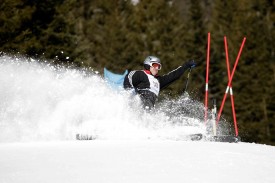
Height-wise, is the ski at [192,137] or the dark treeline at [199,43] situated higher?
the dark treeline at [199,43]

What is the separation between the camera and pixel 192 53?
57.8 m

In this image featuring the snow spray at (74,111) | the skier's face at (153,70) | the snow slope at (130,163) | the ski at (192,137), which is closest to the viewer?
the snow slope at (130,163)

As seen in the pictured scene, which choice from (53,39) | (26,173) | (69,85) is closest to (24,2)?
(53,39)

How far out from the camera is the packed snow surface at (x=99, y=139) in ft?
20.8

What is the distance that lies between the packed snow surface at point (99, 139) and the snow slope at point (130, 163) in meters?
0.01

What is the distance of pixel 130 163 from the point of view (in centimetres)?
671

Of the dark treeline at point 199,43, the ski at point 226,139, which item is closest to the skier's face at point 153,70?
the ski at point 226,139

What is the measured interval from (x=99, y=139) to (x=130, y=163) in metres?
3.61

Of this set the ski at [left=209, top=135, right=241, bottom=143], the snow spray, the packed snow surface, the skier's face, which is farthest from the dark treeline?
the ski at [left=209, top=135, right=241, bottom=143]

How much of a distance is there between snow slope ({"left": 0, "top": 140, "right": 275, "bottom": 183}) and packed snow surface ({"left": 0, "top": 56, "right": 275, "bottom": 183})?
0.01 metres

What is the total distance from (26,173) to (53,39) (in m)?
19.2

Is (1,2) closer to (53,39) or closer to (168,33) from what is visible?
(53,39)

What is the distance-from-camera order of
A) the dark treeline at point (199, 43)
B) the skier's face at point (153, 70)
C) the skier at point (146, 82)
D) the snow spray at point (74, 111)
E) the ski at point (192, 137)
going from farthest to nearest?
1. the dark treeline at point (199, 43)
2. the skier's face at point (153, 70)
3. the skier at point (146, 82)
4. the snow spray at point (74, 111)
5. the ski at point (192, 137)

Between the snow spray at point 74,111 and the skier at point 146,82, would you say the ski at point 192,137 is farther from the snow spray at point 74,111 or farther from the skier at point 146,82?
the skier at point 146,82
